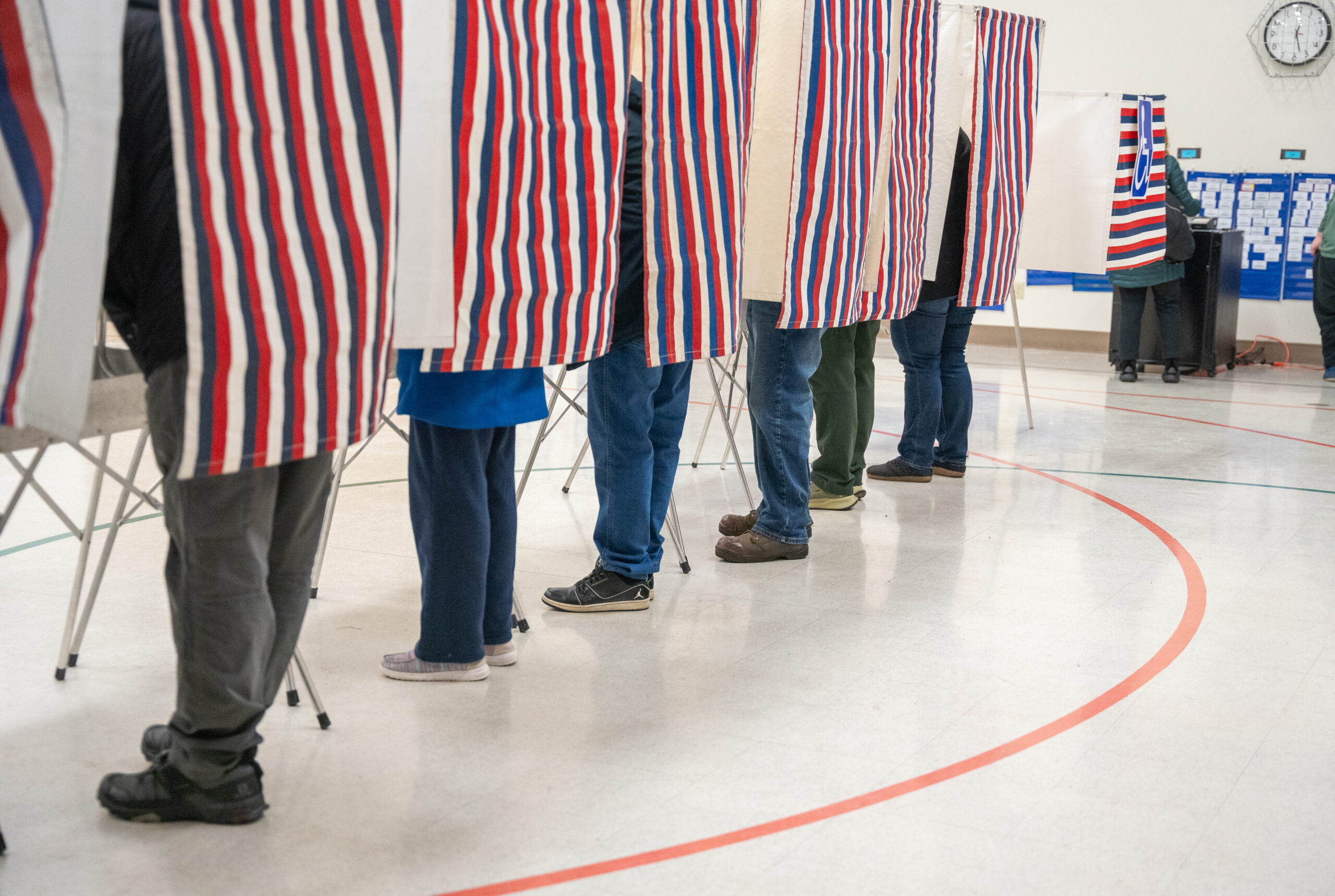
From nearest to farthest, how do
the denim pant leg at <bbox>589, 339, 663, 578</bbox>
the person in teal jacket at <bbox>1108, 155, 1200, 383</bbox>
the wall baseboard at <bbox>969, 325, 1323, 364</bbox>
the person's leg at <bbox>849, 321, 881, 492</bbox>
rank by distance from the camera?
the denim pant leg at <bbox>589, 339, 663, 578</bbox> < the person's leg at <bbox>849, 321, 881, 492</bbox> < the person in teal jacket at <bbox>1108, 155, 1200, 383</bbox> < the wall baseboard at <bbox>969, 325, 1323, 364</bbox>

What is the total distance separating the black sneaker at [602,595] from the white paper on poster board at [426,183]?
0.95 metres

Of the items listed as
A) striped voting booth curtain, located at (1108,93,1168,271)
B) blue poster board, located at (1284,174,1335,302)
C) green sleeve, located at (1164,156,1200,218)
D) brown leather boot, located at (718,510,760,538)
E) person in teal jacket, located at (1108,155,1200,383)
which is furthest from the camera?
blue poster board, located at (1284,174,1335,302)

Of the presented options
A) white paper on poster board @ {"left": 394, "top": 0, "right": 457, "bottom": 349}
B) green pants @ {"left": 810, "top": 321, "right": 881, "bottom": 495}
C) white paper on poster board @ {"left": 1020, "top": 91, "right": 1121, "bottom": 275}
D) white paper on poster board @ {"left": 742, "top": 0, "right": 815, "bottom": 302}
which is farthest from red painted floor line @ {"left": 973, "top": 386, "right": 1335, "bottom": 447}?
white paper on poster board @ {"left": 394, "top": 0, "right": 457, "bottom": 349}

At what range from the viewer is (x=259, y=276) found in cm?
173

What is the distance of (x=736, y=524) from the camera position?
3830mm

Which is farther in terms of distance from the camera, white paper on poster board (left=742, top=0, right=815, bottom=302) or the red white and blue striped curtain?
white paper on poster board (left=742, top=0, right=815, bottom=302)

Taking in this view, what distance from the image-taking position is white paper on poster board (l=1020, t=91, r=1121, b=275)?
584cm

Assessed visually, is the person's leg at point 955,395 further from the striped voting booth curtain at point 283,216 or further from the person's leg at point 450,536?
the striped voting booth curtain at point 283,216

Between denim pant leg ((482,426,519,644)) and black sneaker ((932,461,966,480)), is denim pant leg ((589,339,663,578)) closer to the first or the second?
denim pant leg ((482,426,519,644))

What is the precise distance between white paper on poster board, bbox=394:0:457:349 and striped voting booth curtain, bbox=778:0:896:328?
1335 mm

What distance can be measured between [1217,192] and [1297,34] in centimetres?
117

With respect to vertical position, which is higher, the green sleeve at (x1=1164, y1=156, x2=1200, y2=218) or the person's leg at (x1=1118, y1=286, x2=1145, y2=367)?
the green sleeve at (x1=1164, y1=156, x2=1200, y2=218)

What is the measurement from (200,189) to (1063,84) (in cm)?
916

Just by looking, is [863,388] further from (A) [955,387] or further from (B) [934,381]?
(A) [955,387]
